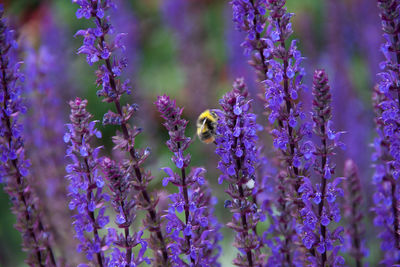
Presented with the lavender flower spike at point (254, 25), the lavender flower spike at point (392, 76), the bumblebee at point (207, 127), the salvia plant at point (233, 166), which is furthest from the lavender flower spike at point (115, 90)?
the lavender flower spike at point (392, 76)

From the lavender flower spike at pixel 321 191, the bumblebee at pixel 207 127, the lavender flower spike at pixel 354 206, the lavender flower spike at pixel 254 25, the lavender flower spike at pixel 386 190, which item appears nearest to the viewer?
the lavender flower spike at pixel 321 191

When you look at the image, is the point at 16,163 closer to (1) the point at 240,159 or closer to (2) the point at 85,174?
(2) the point at 85,174

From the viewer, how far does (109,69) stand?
101 inches

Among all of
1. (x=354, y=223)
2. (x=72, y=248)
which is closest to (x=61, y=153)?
(x=72, y=248)

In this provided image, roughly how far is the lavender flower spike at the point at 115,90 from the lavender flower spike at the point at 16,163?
0.47 meters

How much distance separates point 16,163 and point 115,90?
0.80 metres

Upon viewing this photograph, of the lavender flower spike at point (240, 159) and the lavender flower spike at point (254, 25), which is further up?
the lavender flower spike at point (254, 25)

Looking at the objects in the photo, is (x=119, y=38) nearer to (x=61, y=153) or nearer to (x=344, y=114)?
(x=61, y=153)

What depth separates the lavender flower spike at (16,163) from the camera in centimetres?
282

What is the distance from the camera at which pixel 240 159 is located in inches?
103

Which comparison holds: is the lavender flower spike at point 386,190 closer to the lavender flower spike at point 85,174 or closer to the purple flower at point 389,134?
the purple flower at point 389,134

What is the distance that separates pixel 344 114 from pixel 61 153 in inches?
120

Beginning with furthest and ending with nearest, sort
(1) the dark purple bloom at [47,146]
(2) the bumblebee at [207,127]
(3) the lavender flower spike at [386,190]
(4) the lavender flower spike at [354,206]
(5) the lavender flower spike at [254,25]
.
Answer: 1. (1) the dark purple bloom at [47,146]
2. (2) the bumblebee at [207,127]
3. (4) the lavender flower spike at [354,206]
4. (3) the lavender flower spike at [386,190]
5. (5) the lavender flower spike at [254,25]

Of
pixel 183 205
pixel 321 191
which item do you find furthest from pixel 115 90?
pixel 321 191
